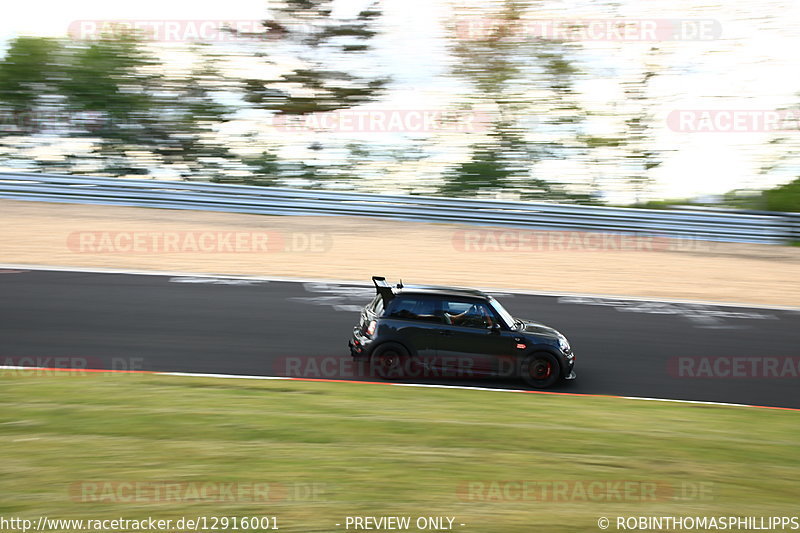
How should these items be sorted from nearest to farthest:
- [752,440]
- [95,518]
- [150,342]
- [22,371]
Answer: [95,518] → [752,440] → [22,371] → [150,342]

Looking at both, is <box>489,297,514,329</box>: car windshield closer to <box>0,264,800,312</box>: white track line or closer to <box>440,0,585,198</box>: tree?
<box>0,264,800,312</box>: white track line

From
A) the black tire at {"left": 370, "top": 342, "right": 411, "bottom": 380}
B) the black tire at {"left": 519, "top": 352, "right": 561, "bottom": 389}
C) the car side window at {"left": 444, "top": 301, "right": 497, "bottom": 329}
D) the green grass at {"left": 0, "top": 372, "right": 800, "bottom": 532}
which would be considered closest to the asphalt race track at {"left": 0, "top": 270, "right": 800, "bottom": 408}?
the black tire at {"left": 519, "top": 352, "right": 561, "bottom": 389}

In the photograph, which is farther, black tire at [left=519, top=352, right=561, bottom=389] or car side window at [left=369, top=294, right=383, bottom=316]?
car side window at [left=369, top=294, right=383, bottom=316]

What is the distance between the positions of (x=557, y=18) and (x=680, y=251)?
8160mm

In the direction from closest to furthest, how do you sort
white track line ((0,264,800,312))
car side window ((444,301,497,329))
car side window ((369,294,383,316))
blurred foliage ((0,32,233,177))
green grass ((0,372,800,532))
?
green grass ((0,372,800,532)), car side window ((444,301,497,329)), car side window ((369,294,383,316)), white track line ((0,264,800,312)), blurred foliage ((0,32,233,177))

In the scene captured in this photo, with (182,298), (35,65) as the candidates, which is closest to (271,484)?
(182,298)

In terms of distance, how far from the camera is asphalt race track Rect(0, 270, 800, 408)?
8945 millimetres

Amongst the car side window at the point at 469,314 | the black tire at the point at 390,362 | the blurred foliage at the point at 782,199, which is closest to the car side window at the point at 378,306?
the black tire at the point at 390,362

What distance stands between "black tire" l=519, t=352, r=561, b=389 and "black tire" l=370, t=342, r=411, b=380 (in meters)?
1.39

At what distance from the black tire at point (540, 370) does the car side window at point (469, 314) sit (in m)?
0.62

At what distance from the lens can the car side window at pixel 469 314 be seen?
28.8 ft

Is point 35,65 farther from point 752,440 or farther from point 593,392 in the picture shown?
point 752,440

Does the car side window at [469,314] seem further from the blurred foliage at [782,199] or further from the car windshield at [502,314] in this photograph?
the blurred foliage at [782,199]

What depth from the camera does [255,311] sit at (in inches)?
450
